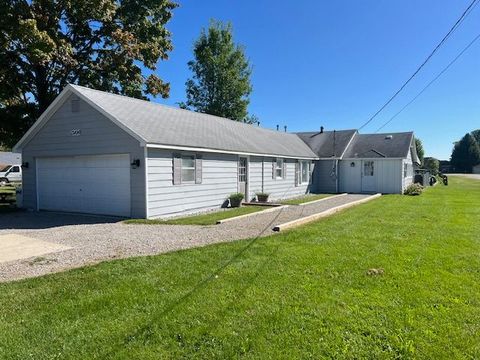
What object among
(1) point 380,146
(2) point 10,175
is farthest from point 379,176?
(2) point 10,175

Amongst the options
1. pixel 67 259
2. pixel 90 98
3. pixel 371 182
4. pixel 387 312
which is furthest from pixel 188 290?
pixel 371 182

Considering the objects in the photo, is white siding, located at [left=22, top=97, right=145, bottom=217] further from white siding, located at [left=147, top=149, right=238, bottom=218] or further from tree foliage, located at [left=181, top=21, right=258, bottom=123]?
tree foliage, located at [left=181, top=21, right=258, bottom=123]

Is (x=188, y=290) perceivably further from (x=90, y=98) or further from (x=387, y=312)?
(x=90, y=98)

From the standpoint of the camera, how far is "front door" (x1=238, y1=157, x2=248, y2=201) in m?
16.8

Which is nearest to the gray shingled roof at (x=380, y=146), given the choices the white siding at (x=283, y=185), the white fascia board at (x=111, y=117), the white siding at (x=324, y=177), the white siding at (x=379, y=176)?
the white siding at (x=379, y=176)

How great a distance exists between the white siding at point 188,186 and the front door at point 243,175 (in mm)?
416

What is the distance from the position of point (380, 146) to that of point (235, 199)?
14746 mm

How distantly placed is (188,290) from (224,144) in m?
11.2

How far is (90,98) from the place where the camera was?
1269cm

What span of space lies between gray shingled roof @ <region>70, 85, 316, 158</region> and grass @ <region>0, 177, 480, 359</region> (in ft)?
21.7

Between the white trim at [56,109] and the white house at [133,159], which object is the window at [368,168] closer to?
the white house at [133,159]

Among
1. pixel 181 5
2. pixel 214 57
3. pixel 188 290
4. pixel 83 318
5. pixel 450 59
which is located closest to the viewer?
pixel 83 318

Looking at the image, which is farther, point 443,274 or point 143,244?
point 143,244

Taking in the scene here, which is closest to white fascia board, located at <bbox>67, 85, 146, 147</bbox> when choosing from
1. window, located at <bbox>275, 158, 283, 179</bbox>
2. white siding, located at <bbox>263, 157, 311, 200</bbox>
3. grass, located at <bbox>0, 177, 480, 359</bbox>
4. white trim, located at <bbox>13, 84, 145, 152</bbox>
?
white trim, located at <bbox>13, 84, 145, 152</bbox>
